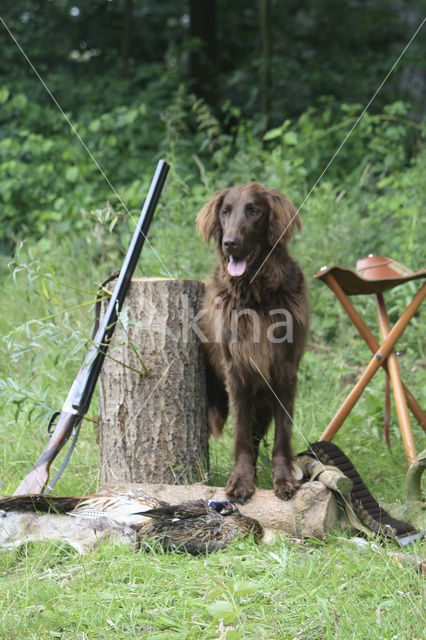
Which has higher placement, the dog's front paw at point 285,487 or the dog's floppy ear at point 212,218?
the dog's floppy ear at point 212,218

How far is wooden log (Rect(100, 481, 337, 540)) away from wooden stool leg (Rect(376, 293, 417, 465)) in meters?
0.48

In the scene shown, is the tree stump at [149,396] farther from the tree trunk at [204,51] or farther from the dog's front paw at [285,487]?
the tree trunk at [204,51]

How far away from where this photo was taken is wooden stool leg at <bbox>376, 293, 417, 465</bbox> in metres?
2.69

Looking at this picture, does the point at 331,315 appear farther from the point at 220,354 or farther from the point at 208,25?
the point at 208,25

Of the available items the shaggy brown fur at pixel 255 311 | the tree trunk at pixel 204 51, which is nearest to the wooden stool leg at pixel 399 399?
the shaggy brown fur at pixel 255 311

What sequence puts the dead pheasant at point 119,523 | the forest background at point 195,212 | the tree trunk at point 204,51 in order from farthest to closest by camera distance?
the tree trunk at point 204,51, the dead pheasant at point 119,523, the forest background at point 195,212

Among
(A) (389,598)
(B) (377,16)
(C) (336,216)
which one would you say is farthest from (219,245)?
(B) (377,16)

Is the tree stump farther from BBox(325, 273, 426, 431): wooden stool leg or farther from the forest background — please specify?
BBox(325, 273, 426, 431): wooden stool leg

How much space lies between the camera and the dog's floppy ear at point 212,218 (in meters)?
2.74

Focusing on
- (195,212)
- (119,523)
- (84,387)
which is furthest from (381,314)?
(195,212)

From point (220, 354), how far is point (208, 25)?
263 inches

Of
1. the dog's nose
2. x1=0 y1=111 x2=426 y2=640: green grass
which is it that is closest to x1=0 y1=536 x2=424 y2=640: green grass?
x1=0 y1=111 x2=426 y2=640: green grass

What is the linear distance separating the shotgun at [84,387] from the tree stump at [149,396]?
0.24 feet

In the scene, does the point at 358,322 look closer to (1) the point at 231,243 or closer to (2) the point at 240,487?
(1) the point at 231,243
